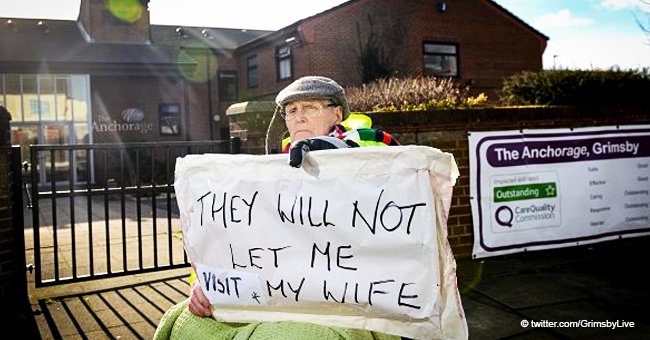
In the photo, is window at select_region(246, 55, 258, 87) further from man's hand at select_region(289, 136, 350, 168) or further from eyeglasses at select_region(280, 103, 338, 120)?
man's hand at select_region(289, 136, 350, 168)

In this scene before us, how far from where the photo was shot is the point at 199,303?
2168 mm

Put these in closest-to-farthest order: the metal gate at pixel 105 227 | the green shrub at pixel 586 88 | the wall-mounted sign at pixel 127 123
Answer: the metal gate at pixel 105 227 < the green shrub at pixel 586 88 < the wall-mounted sign at pixel 127 123

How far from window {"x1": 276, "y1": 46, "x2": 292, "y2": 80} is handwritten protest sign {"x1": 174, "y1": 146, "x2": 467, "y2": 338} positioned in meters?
22.4

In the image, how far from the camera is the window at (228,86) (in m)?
28.2

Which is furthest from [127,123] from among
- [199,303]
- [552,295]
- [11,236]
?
[199,303]

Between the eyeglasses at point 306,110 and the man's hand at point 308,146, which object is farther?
the eyeglasses at point 306,110

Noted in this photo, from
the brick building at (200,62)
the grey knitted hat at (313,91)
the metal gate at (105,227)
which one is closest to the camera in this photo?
the grey knitted hat at (313,91)

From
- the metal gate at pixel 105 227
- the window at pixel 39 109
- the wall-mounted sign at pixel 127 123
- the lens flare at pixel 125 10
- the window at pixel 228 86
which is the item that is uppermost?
the lens flare at pixel 125 10

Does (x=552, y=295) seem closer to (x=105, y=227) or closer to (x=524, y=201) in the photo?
(x=524, y=201)

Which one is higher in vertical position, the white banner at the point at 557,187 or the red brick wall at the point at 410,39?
the red brick wall at the point at 410,39

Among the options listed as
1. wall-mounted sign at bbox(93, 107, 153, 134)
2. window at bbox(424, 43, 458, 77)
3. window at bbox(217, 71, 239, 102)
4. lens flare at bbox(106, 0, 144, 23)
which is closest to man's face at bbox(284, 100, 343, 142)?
window at bbox(424, 43, 458, 77)

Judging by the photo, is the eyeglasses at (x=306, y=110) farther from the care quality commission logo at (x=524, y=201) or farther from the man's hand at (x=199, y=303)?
the care quality commission logo at (x=524, y=201)

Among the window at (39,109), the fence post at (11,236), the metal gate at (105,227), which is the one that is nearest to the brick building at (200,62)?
the window at (39,109)

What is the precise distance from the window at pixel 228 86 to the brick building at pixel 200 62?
506 millimetres
